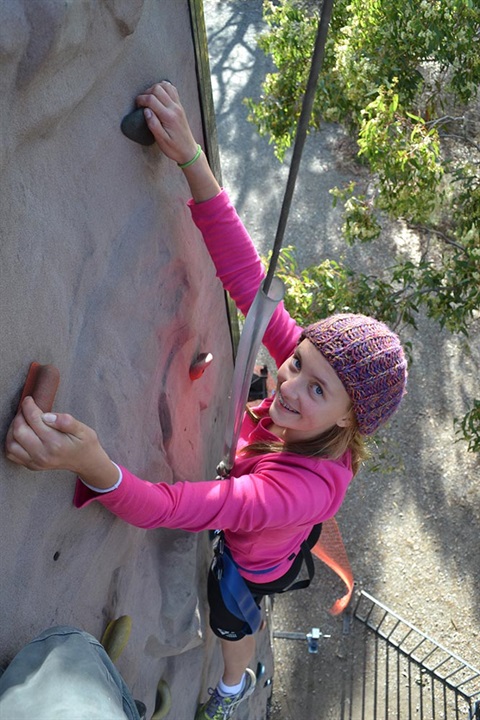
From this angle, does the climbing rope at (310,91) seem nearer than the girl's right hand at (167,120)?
Yes

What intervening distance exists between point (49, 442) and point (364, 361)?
Answer: 93cm

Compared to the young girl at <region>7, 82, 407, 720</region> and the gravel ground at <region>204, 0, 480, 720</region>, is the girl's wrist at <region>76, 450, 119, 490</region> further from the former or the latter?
the gravel ground at <region>204, 0, 480, 720</region>

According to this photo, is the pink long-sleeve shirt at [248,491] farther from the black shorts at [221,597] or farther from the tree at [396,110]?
the tree at [396,110]

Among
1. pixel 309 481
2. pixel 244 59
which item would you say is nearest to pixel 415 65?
pixel 309 481

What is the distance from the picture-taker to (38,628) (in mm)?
1681

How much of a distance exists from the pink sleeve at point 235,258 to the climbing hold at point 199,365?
20 cm

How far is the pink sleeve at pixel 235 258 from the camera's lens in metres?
2.30

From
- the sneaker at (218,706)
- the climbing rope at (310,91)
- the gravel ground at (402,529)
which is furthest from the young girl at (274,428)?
the gravel ground at (402,529)

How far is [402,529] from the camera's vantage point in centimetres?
564

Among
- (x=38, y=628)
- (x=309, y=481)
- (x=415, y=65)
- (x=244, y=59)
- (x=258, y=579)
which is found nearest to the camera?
(x=38, y=628)

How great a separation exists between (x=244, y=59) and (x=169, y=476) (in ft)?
26.3

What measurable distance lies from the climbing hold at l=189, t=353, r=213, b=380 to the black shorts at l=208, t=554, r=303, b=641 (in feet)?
2.40

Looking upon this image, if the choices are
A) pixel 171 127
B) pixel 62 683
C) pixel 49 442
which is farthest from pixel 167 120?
pixel 62 683

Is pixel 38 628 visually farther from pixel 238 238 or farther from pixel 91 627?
pixel 238 238
